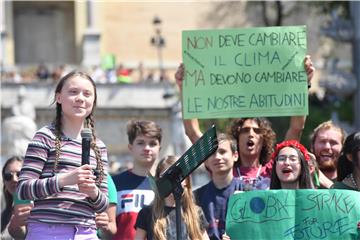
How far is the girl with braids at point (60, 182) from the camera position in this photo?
25.9ft

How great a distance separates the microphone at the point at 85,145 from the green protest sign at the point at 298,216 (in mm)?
1255

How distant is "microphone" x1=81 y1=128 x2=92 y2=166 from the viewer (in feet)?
24.9

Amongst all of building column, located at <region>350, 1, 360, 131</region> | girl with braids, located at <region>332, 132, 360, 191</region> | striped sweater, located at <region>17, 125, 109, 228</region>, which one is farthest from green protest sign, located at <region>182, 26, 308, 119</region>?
building column, located at <region>350, 1, 360, 131</region>

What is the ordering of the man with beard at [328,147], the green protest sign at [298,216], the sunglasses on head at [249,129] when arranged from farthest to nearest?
1. the man with beard at [328,147]
2. the sunglasses on head at [249,129]
3. the green protest sign at [298,216]

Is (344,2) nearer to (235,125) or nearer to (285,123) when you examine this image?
(285,123)

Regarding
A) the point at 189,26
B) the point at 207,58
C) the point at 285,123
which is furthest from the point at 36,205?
the point at 189,26

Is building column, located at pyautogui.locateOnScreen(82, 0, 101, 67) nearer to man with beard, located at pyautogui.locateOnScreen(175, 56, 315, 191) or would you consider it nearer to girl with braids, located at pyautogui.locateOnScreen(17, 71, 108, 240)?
man with beard, located at pyautogui.locateOnScreen(175, 56, 315, 191)

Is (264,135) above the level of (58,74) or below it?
below

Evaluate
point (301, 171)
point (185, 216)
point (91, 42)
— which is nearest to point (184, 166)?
point (185, 216)

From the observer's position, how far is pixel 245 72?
980 cm

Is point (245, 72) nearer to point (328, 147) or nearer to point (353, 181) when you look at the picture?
point (328, 147)

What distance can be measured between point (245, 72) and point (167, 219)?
1313 mm

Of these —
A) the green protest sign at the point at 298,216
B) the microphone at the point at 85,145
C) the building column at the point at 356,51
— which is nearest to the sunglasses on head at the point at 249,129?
the green protest sign at the point at 298,216

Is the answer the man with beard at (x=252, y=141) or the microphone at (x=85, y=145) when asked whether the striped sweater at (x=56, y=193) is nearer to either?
the microphone at (x=85, y=145)
